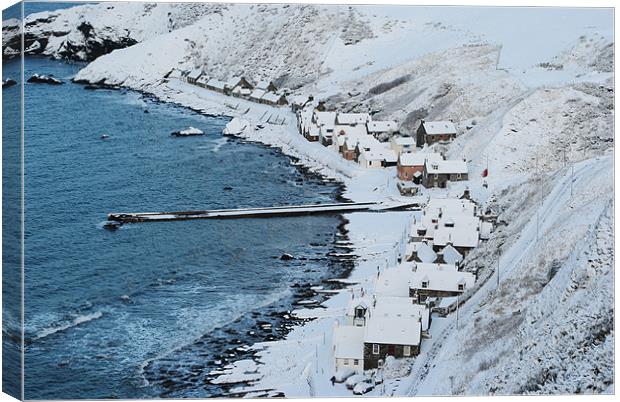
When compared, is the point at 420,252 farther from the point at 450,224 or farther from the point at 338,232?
the point at 338,232

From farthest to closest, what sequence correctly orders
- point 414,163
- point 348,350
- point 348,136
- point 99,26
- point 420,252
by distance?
point 348,136
point 414,163
point 420,252
point 99,26
point 348,350

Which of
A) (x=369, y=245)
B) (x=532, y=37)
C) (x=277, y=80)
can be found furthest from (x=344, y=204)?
(x=532, y=37)

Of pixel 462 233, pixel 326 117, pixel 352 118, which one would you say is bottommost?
pixel 462 233

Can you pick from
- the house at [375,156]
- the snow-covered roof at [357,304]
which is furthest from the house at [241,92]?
the snow-covered roof at [357,304]

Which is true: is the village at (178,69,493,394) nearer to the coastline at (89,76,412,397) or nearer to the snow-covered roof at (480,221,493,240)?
the snow-covered roof at (480,221,493,240)

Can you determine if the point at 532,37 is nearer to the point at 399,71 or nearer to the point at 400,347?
the point at 399,71

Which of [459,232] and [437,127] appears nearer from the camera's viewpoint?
[459,232]

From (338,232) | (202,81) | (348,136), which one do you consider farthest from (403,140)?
(202,81)
